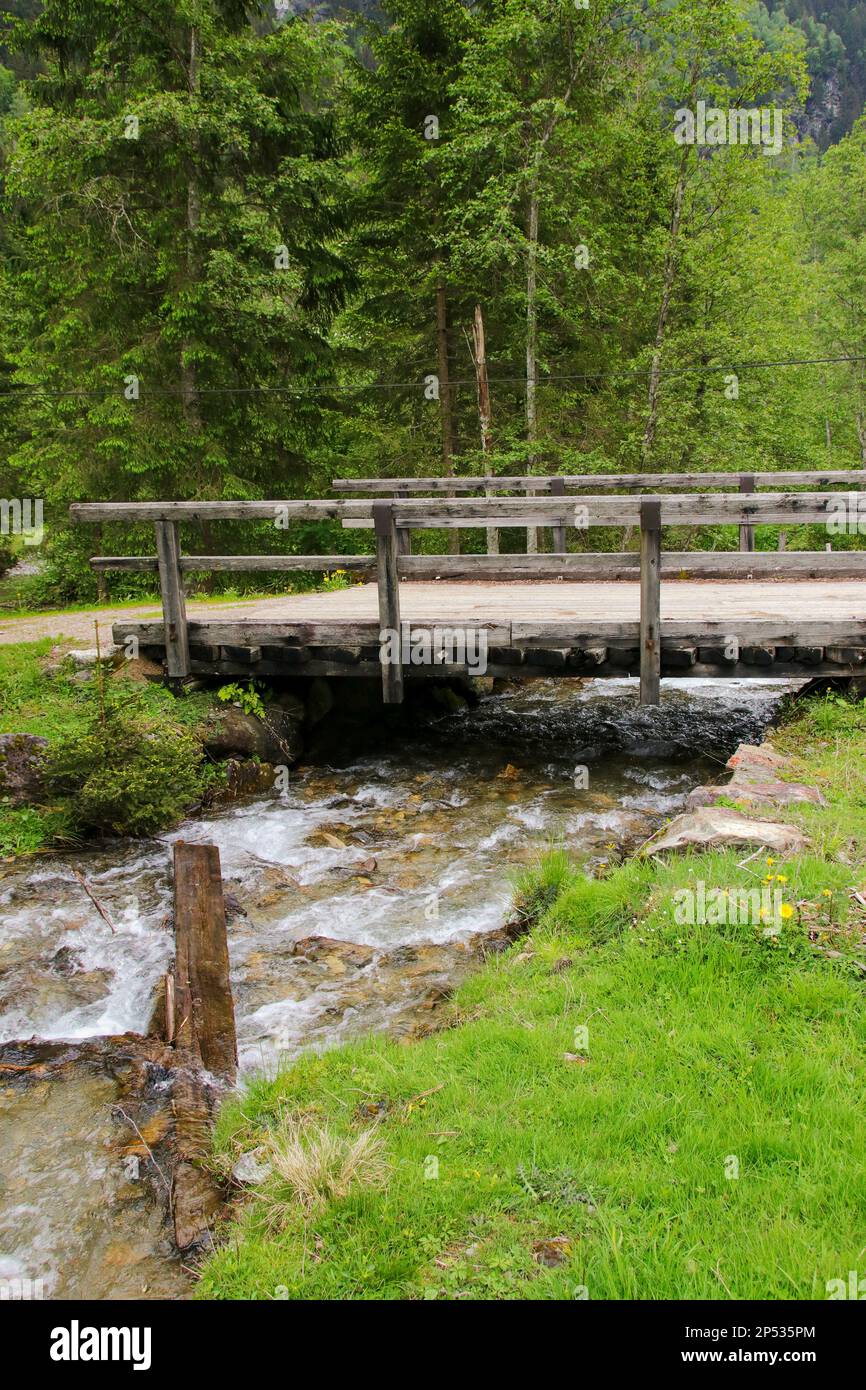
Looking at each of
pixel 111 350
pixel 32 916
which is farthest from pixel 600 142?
pixel 32 916

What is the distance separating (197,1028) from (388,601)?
15.6 feet

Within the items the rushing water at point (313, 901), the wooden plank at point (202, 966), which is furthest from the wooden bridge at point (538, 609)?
the wooden plank at point (202, 966)

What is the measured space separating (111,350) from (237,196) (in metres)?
4.03

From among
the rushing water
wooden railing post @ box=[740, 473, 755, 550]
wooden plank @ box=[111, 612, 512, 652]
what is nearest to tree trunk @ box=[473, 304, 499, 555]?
wooden railing post @ box=[740, 473, 755, 550]

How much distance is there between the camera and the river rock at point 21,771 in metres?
7.88

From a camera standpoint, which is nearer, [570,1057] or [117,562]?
[570,1057]

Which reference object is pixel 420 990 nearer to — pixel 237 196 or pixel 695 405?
pixel 237 196

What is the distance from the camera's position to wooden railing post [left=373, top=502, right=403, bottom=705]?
8055 mm

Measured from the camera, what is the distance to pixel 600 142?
63.9 ft

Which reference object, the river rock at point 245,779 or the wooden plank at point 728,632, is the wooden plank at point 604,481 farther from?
the river rock at point 245,779

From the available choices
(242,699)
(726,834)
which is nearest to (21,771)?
(242,699)

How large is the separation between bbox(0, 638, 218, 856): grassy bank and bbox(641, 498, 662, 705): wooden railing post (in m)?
4.42

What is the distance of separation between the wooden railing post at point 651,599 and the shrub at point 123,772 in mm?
4429

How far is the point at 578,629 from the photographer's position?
26.5ft
